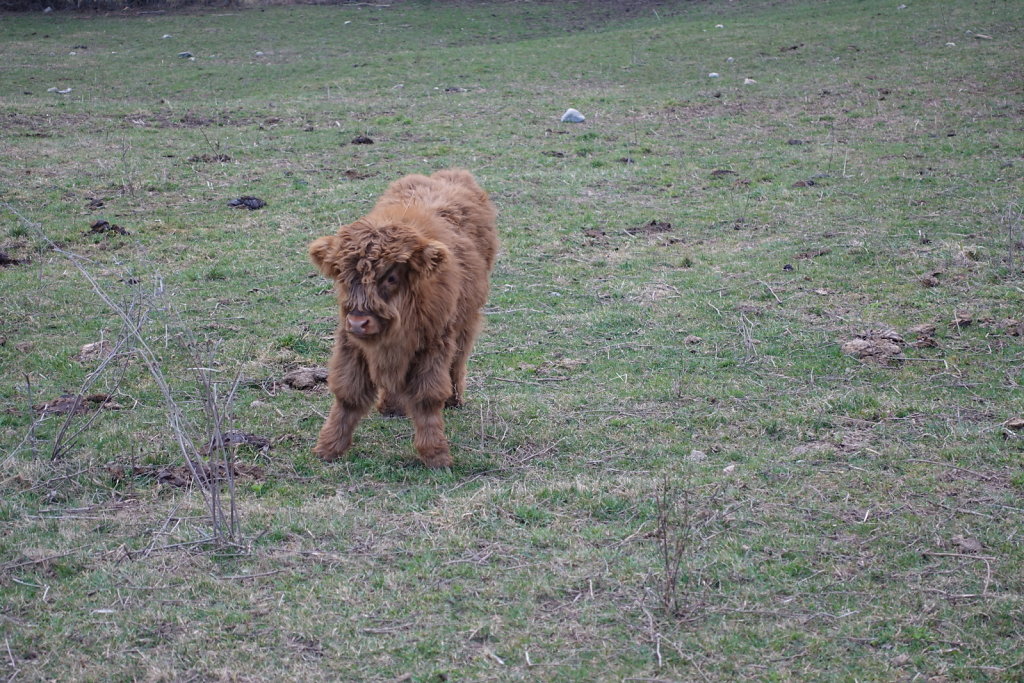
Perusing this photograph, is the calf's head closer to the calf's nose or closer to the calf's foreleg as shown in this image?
the calf's nose

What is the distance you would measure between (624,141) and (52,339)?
8.78m

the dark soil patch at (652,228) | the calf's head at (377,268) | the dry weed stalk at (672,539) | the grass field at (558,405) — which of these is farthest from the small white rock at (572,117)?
the dry weed stalk at (672,539)

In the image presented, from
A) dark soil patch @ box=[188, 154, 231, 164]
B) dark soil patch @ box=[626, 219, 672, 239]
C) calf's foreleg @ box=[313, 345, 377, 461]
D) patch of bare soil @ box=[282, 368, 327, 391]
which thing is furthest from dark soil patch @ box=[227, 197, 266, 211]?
calf's foreleg @ box=[313, 345, 377, 461]

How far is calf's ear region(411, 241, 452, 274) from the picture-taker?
5098 millimetres

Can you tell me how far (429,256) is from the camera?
5109 millimetres

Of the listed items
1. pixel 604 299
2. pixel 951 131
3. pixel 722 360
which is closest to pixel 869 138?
pixel 951 131

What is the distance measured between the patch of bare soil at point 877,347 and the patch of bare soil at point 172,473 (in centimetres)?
426

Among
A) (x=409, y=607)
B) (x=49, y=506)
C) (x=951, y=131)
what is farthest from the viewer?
(x=951, y=131)

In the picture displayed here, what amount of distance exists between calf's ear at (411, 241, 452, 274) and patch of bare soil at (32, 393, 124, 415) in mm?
2267

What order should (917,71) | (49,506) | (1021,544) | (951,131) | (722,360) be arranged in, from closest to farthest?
(1021,544), (49,506), (722,360), (951,131), (917,71)

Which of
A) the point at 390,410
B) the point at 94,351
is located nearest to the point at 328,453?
the point at 390,410

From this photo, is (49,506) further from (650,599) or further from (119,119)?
(119,119)

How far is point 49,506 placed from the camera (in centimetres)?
474

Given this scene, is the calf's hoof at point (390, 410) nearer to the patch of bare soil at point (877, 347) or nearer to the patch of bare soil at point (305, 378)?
the patch of bare soil at point (305, 378)
